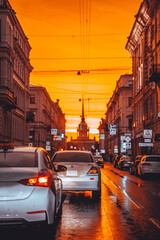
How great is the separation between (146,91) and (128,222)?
41493 mm

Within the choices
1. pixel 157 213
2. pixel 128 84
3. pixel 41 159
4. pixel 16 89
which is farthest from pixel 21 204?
pixel 128 84

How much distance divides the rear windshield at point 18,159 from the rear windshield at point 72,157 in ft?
20.2

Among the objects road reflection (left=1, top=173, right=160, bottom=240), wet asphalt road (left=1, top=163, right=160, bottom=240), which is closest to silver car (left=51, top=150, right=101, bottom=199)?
wet asphalt road (left=1, top=163, right=160, bottom=240)

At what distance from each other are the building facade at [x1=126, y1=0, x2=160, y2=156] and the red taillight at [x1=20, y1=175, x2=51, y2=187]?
104 ft

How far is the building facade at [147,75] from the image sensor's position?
4246cm

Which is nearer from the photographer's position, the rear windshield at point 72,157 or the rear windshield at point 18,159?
the rear windshield at point 18,159

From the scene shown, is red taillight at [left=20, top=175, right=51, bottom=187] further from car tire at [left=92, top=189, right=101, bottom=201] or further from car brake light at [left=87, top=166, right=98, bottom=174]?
car tire at [left=92, top=189, right=101, bottom=201]

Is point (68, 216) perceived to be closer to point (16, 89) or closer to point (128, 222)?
point (128, 222)

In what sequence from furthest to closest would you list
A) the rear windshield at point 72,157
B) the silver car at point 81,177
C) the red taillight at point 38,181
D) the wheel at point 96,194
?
1. the rear windshield at point 72,157
2. the wheel at point 96,194
3. the silver car at point 81,177
4. the red taillight at point 38,181

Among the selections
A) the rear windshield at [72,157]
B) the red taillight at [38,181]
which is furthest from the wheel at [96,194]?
the red taillight at [38,181]

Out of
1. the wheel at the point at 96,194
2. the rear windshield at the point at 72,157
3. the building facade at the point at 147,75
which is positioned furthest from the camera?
the building facade at the point at 147,75

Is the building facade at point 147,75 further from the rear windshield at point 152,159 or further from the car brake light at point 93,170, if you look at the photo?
the car brake light at point 93,170

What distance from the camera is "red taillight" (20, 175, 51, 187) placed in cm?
705

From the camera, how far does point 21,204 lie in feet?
22.7
